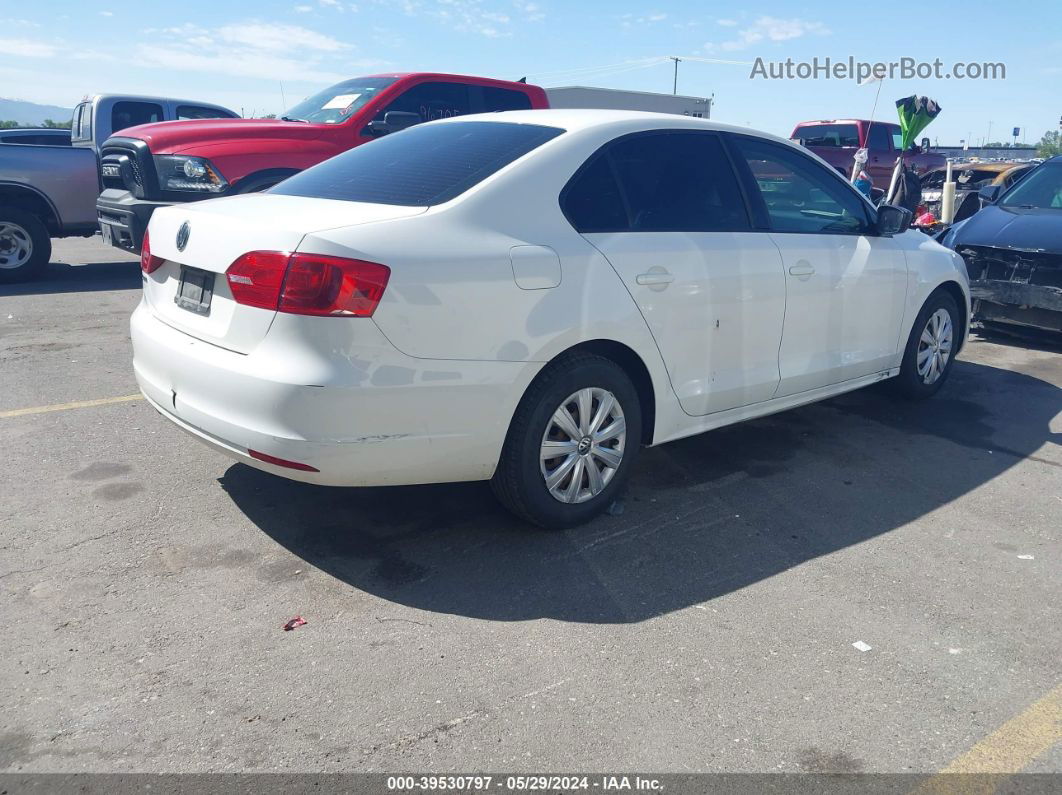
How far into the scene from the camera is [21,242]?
32.7ft

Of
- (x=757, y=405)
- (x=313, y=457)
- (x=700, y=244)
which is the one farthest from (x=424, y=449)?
(x=757, y=405)

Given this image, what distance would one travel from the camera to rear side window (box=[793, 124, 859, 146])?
21172mm

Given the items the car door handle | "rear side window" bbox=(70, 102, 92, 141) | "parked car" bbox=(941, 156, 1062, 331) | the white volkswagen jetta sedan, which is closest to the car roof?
the white volkswagen jetta sedan

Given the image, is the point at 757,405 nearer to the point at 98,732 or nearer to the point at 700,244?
the point at 700,244

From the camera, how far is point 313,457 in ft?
10.7

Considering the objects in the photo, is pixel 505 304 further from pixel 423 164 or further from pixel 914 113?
pixel 914 113

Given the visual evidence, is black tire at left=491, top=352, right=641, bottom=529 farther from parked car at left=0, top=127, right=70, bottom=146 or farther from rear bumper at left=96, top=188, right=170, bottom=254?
parked car at left=0, top=127, right=70, bottom=146

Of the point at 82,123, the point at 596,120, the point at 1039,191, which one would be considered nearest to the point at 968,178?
the point at 1039,191

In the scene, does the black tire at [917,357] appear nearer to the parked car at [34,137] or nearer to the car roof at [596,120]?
the car roof at [596,120]

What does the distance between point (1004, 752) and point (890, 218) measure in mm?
3523

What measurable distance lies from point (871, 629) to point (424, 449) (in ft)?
5.79

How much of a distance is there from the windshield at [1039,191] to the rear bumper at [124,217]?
26.1 ft

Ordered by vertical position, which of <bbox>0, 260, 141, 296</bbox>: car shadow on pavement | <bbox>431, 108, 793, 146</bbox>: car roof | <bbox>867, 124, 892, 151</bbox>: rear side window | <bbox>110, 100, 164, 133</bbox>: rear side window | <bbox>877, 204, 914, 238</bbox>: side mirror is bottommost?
<bbox>0, 260, 141, 296</bbox>: car shadow on pavement

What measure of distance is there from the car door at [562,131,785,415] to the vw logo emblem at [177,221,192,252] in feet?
5.13
